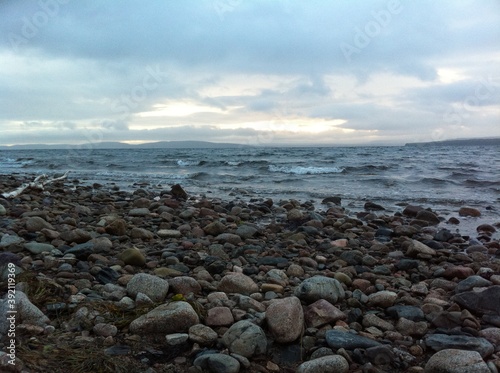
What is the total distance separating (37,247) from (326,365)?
11.2ft

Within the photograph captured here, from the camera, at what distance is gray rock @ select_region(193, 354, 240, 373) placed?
219cm

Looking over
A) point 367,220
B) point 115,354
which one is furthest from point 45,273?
point 367,220

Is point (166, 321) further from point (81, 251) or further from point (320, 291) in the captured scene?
point (81, 251)

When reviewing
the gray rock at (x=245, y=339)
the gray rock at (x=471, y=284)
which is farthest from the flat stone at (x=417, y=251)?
the gray rock at (x=245, y=339)

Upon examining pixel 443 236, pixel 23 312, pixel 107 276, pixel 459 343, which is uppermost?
pixel 23 312

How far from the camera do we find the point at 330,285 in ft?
10.8

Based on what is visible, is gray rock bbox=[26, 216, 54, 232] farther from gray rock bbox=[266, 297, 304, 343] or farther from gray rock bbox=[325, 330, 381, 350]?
gray rock bbox=[325, 330, 381, 350]

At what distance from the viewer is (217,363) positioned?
221 centimetres

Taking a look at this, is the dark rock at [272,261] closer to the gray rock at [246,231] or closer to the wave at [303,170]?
the gray rock at [246,231]

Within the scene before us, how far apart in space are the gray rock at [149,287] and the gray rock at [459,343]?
191 cm

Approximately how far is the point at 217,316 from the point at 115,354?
0.70 metres

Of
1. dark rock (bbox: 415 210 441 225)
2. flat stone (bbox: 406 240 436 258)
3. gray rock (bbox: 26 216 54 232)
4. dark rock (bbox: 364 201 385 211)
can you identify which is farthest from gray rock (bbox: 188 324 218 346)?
dark rock (bbox: 364 201 385 211)

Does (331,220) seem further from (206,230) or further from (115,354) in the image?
(115,354)

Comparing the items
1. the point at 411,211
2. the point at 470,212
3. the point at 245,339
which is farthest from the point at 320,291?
the point at 470,212
